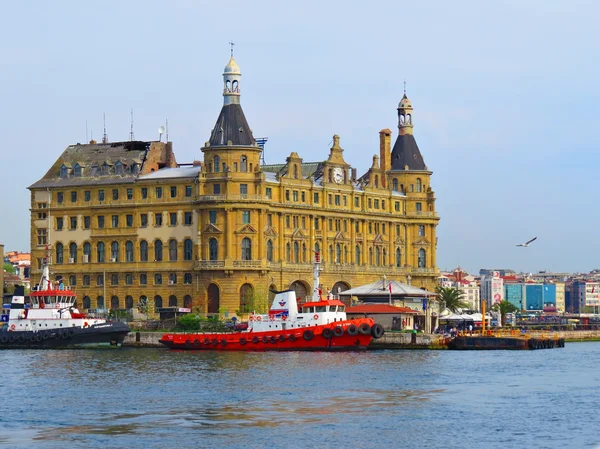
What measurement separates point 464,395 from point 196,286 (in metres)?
73.1

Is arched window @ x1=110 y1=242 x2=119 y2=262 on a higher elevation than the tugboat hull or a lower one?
higher

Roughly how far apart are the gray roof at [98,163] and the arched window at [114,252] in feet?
21.2

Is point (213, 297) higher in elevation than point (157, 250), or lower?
lower

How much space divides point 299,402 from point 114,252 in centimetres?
8341

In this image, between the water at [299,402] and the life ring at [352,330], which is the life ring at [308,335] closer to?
the life ring at [352,330]

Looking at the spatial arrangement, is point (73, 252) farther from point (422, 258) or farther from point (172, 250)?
point (422, 258)

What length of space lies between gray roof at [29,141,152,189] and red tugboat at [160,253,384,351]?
118ft

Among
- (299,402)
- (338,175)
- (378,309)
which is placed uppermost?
(338,175)

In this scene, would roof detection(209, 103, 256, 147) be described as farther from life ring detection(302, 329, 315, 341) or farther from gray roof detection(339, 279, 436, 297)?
life ring detection(302, 329, 315, 341)

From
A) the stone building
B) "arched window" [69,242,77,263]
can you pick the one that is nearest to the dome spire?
the stone building

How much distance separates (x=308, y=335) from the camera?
127 metres

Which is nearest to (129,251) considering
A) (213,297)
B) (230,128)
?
(213,297)

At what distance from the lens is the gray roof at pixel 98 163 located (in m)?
164

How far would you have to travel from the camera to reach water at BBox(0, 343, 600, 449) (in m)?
70.0
